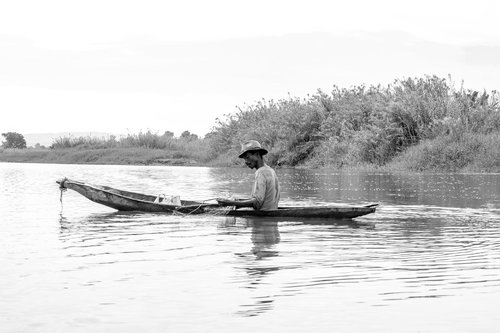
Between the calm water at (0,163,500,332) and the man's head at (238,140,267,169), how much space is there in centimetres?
99

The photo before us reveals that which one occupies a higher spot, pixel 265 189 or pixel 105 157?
pixel 105 157

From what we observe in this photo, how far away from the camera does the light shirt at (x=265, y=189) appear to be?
14078 mm

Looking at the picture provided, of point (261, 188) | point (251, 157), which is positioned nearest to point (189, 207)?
point (261, 188)

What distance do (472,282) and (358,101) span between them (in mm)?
39991

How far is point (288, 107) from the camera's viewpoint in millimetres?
52219

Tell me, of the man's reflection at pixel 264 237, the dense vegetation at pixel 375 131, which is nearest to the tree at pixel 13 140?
the dense vegetation at pixel 375 131

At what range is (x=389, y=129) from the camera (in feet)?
139

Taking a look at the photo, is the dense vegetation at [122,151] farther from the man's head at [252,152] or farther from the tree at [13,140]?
the man's head at [252,152]

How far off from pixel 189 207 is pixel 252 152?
7.58ft

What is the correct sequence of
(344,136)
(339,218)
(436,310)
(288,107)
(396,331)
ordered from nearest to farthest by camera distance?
(396,331)
(436,310)
(339,218)
(344,136)
(288,107)

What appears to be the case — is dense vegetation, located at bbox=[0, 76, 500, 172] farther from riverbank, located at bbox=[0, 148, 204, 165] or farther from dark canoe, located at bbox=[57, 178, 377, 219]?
dark canoe, located at bbox=[57, 178, 377, 219]

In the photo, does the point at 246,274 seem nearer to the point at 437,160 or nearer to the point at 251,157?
the point at 251,157

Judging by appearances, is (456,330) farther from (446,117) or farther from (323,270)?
(446,117)

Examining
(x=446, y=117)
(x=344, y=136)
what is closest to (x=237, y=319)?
(x=446, y=117)
